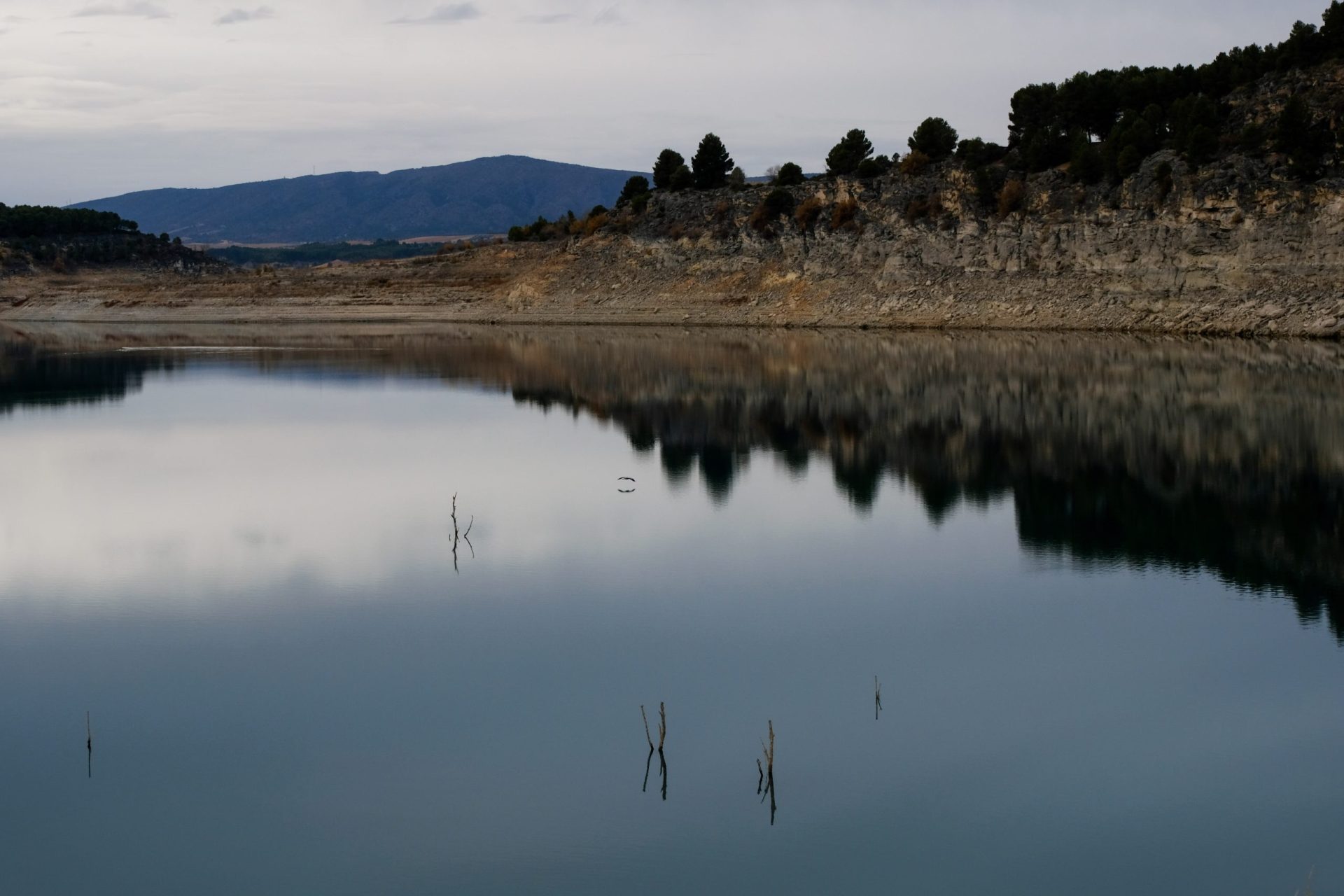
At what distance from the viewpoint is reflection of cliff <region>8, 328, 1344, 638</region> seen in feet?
55.2

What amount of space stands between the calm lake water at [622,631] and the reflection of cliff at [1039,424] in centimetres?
14

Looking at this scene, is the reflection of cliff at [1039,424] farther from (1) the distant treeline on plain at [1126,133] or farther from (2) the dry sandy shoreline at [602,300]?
(1) the distant treeline on plain at [1126,133]

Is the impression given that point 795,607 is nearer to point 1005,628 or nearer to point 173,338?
point 1005,628

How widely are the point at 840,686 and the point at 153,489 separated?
1307 centimetres

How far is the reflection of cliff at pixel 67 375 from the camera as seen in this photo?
3378 centimetres

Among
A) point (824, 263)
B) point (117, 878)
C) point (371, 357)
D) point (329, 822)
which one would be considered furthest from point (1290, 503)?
point (824, 263)

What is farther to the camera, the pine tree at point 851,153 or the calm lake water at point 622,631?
the pine tree at point 851,153

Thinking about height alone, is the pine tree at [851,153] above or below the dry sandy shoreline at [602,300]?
above

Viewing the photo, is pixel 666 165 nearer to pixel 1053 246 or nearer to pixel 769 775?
pixel 1053 246

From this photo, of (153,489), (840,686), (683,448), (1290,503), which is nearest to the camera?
(840,686)

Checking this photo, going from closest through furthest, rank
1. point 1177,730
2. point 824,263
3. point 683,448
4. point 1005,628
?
point 1177,730 → point 1005,628 → point 683,448 → point 824,263

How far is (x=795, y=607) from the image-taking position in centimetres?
1333

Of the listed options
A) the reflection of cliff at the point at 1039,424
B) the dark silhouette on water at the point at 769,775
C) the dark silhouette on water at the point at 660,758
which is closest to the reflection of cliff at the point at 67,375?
the reflection of cliff at the point at 1039,424

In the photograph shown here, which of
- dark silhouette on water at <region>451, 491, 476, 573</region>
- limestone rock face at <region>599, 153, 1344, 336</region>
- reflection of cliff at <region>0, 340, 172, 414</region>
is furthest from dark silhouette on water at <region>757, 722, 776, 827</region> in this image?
limestone rock face at <region>599, 153, 1344, 336</region>
